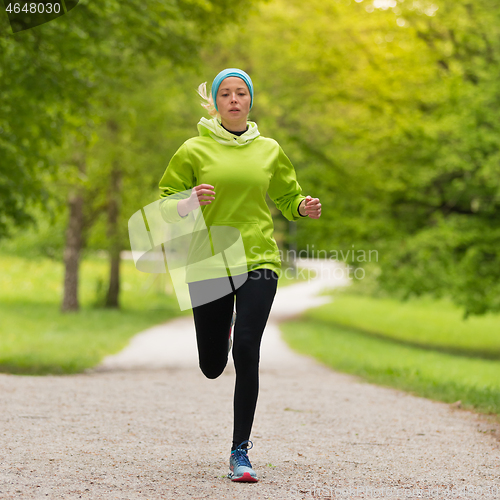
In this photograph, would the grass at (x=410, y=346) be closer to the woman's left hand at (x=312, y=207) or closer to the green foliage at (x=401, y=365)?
the green foliage at (x=401, y=365)

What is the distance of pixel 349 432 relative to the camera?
15.9 feet

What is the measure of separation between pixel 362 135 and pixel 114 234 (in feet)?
25.3

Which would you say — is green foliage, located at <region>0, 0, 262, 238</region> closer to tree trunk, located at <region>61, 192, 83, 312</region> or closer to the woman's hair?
the woman's hair

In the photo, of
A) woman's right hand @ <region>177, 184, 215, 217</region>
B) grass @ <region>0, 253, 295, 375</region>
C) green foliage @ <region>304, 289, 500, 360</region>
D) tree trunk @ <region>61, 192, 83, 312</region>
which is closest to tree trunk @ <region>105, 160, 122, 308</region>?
grass @ <region>0, 253, 295, 375</region>

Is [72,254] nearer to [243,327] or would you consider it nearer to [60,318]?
[60,318]

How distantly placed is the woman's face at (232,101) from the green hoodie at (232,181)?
0.07 m

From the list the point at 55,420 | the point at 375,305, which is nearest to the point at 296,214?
the point at 55,420

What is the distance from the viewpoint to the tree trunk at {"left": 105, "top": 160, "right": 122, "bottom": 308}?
1816 cm

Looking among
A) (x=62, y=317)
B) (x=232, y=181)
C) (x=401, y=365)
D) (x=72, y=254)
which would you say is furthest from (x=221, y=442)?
(x=72, y=254)

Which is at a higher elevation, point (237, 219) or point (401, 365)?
point (237, 219)

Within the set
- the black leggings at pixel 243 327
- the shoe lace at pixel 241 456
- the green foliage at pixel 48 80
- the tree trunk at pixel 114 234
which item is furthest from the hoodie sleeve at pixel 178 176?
the tree trunk at pixel 114 234

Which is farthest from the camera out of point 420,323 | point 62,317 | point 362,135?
point 420,323

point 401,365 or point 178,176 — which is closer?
point 178,176

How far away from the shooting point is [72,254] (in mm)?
17859
